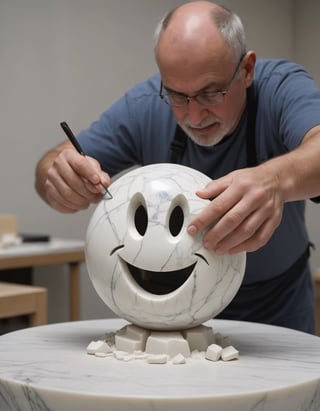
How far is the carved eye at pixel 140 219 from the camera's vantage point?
1510 mm

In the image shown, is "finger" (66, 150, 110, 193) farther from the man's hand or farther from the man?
the man's hand

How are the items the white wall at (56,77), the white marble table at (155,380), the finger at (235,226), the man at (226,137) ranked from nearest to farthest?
the white marble table at (155,380) → the finger at (235,226) → the man at (226,137) → the white wall at (56,77)

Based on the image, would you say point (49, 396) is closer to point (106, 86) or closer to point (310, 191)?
point (310, 191)

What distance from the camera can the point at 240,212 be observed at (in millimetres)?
1333

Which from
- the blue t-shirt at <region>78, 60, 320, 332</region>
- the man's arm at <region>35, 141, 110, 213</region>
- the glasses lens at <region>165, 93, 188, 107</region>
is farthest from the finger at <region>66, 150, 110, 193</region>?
the blue t-shirt at <region>78, 60, 320, 332</region>

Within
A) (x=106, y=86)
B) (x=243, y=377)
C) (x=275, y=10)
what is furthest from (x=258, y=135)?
(x=275, y=10)

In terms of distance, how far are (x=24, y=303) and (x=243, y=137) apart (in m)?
1.22

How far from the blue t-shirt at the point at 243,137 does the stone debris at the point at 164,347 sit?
572 mm

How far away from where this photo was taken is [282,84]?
2037mm

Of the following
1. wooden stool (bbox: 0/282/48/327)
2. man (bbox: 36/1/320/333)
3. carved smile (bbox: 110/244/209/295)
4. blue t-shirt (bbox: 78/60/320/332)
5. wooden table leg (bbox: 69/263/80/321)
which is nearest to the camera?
carved smile (bbox: 110/244/209/295)

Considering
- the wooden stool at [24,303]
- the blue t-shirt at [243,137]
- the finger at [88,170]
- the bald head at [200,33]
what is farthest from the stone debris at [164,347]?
the wooden stool at [24,303]

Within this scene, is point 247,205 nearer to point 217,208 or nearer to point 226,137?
point 217,208

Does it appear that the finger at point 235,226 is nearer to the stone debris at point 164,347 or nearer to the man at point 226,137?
the man at point 226,137

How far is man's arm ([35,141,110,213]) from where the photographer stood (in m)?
1.58
